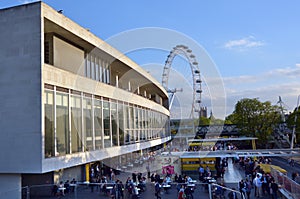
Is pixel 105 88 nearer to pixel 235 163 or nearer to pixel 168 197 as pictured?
pixel 168 197

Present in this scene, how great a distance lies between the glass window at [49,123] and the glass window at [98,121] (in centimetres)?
491

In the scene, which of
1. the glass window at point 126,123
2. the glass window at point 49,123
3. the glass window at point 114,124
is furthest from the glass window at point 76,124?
the glass window at point 126,123

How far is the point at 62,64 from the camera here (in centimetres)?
1806

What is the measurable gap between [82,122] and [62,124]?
2.06 m

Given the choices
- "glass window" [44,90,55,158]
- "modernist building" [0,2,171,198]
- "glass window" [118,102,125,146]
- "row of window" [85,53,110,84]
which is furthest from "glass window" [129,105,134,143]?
"glass window" [44,90,55,158]

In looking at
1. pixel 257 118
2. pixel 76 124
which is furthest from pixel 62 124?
pixel 257 118

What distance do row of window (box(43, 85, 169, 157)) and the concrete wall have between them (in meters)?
0.70

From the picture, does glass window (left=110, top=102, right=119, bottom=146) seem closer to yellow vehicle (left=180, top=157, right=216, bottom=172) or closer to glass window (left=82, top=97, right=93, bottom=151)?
glass window (left=82, top=97, right=93, bottom=151)

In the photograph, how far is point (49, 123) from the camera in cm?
1525

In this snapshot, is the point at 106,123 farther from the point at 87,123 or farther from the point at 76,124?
the point at 76,124

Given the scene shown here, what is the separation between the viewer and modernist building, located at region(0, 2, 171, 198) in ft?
48.2

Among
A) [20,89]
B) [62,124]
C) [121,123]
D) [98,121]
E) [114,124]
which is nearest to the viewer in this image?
[20,89]

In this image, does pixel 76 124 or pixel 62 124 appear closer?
pixel 62 124

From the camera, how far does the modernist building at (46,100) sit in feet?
48.2
